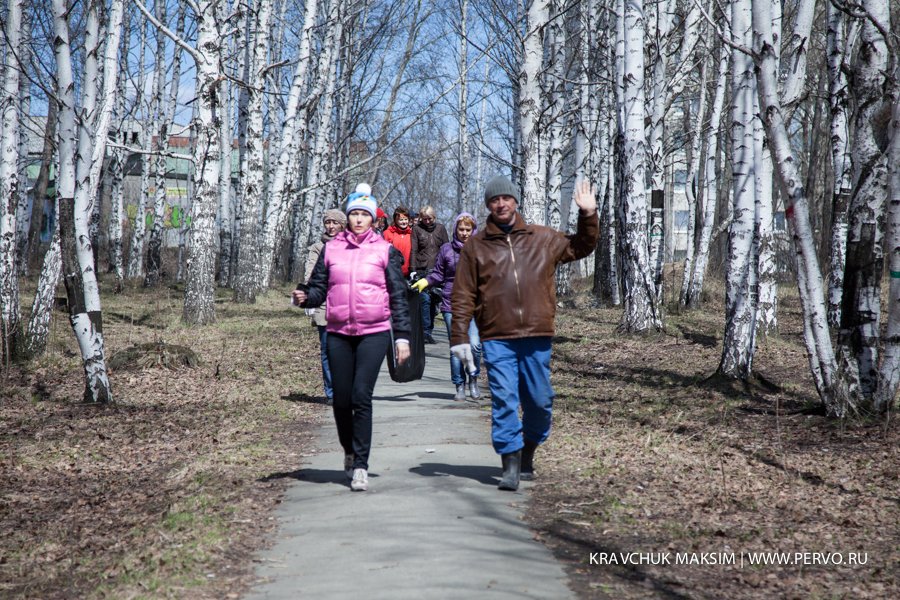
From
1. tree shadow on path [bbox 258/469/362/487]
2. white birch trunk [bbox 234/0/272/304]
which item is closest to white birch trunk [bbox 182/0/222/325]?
white birch trunk [bbox 234/0/272/304]

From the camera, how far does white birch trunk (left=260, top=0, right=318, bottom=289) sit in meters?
22.5

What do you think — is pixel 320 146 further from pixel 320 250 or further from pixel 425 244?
pixel 320 250

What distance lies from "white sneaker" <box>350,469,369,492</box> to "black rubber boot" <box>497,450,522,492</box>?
0.92 meters

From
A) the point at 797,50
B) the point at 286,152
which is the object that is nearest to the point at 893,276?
the point at 797,50

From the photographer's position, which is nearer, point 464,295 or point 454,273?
point 464,295

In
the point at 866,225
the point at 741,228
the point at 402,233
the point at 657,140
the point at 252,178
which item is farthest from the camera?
the point at 252,178

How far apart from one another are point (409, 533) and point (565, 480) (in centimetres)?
197

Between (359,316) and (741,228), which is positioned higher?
(741,228)

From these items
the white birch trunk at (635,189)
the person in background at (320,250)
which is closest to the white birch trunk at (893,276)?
the person in background at (320,250)

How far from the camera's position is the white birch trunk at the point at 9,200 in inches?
497

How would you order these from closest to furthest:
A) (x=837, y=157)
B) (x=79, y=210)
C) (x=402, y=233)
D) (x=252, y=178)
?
(x=79, y=210)
(x=402, y=233)
(x=837, y=157)
(x=252, y=178)

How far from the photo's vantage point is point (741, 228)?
444 inches

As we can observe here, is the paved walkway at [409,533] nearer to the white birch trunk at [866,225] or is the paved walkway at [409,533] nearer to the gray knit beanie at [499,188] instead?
the gray knit beanie at [499,188]

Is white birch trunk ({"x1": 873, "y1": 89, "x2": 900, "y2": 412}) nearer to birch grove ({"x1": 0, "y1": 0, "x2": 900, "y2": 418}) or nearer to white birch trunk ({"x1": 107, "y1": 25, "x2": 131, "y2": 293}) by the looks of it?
birch grove ({"x1": 0, "y1": 0, "x2": 900, "y2": 418})
